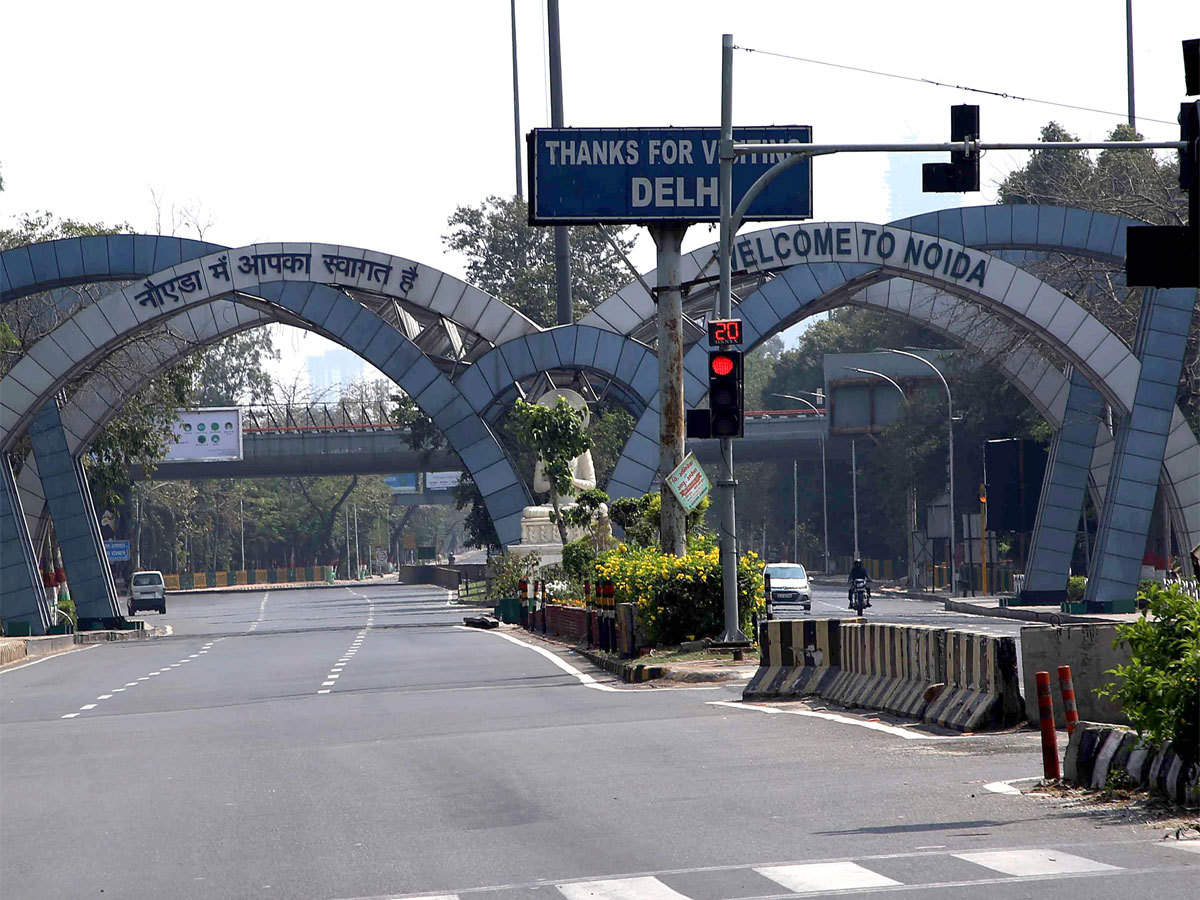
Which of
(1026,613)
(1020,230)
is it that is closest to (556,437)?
(1020,230)

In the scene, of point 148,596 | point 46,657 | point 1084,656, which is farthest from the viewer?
point 148,596

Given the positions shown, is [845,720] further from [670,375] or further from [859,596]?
[859,596]

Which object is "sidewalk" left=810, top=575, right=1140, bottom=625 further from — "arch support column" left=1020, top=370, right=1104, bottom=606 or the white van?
the white van

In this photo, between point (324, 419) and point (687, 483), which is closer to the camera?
point (687, 483)

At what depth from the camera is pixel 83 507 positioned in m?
49.2

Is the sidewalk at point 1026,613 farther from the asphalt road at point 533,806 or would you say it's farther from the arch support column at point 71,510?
the arch support column at point 71,510

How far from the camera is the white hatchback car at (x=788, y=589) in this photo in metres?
56.3

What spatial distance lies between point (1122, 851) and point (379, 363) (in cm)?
3917

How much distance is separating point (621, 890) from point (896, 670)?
9.54 m

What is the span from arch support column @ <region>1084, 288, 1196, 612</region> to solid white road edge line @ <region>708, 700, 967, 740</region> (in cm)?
2534

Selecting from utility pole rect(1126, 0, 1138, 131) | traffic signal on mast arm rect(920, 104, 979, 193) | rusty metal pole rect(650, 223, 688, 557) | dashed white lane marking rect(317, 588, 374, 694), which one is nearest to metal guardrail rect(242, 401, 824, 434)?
utility pole rect(1126, 0, 1138, 131)

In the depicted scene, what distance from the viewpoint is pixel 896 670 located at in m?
17.5

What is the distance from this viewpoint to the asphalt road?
8852 mm

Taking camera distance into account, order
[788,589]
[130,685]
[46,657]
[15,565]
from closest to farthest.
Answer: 1. [130,685]
2. [46,657]
3. [15,565]
4. [788,589]
